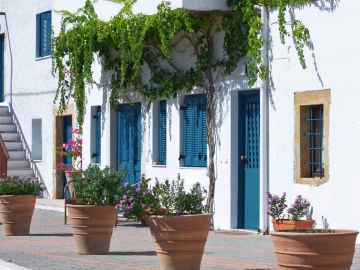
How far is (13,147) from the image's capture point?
970 inches

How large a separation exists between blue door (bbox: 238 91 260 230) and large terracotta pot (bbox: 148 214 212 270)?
5430mm

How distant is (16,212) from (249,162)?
157 inches

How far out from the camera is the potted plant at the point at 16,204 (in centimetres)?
1478

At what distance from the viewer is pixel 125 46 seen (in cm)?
1719

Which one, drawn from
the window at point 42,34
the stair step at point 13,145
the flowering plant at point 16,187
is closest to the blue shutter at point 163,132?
the flowering plant at point 16,187

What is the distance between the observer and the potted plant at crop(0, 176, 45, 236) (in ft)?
48.5

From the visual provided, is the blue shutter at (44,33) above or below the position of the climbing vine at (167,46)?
above

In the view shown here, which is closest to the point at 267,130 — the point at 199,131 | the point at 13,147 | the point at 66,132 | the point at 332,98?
the point at 332,98

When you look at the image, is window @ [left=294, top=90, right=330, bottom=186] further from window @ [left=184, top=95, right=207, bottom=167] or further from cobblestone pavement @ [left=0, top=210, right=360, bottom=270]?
window @ [left=184, top=95, right=207, bottom=167]

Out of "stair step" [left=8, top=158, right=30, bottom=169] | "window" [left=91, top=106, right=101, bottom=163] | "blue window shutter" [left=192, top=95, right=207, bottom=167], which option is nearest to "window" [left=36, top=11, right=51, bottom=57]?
"stair step" [left=8, top=158, right=30, bottom=169]

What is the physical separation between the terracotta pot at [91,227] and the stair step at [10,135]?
13222 mm

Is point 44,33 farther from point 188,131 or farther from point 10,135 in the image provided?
point 188,131

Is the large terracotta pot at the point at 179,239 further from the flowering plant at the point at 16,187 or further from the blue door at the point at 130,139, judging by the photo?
the blue door at the point at 130,139

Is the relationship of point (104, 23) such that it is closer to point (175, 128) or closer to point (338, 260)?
point (175, 128)
